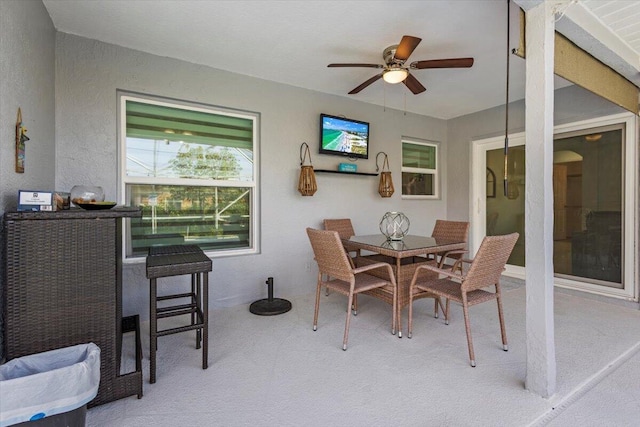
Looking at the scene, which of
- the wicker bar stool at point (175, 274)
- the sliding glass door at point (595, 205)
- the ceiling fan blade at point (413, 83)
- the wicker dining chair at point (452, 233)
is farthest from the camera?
the sliding glass door at point (595, 205)

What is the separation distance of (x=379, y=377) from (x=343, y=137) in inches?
115

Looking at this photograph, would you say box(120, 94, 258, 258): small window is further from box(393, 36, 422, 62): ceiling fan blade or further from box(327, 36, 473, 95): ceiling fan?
box(393, 36, 422, 62): ceiling fan blade

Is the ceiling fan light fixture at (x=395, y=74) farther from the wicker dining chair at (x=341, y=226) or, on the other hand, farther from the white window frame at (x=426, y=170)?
the white window frame at (x=426, y=170)

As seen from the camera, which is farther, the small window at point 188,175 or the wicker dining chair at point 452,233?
the wicker dining chair at point 452,233

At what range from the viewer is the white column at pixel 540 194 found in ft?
5.57

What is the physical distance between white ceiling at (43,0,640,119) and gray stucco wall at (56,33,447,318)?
0.19 metres

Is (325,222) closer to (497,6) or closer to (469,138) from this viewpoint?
(497,6)

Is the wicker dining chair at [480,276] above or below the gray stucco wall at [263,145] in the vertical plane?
below

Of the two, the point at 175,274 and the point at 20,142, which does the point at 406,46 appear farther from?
the point at 20,142

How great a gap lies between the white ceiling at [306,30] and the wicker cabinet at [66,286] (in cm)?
171

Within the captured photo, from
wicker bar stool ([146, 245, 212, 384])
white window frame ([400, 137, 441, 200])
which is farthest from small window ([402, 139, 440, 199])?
wicker bar stool ([146, 245, 212, 384])

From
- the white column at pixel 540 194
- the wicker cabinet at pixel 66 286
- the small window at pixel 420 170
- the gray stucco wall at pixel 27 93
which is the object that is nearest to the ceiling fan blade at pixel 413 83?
the white column at pixel 540 194

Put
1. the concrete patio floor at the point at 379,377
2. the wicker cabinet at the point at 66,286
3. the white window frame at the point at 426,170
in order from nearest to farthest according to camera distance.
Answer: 1. the wicker cabinet at the point at 66,286
2. the concrete patio floor at the point at 379,377
3. the white window frame at the point at 426,170

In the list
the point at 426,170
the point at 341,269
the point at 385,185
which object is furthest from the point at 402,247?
the point at 426,170
